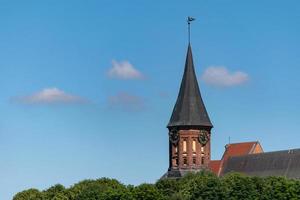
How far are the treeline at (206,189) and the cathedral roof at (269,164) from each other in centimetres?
890

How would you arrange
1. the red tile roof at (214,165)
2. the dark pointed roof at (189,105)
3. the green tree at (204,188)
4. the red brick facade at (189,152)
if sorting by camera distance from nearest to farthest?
the green tree at (204,188)
the red brick facade at (189,152)
the dark pointed roof at (189,105)
the red tile roof at (214,165)

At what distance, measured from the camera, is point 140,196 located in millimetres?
97938

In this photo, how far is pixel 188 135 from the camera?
117938 millimetres

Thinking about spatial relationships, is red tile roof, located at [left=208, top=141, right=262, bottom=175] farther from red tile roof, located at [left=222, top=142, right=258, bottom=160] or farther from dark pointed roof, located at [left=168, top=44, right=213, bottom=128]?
dark pointed roof, located at [left=168, top=44, right=213, bottom=128]

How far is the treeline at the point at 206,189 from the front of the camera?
3713 inches

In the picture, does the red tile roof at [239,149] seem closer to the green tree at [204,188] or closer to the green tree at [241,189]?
the green tree at [204,188]

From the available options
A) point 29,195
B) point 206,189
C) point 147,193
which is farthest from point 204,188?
point 29,195

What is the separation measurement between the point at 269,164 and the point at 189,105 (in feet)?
40.8

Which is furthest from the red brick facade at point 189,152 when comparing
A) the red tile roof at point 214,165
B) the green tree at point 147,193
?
the green tree at point 147,193

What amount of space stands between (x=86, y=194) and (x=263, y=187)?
69.2 feet

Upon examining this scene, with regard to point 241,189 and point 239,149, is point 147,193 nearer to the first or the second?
point 241,189

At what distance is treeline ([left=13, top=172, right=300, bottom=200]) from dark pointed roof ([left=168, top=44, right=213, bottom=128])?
431 inches

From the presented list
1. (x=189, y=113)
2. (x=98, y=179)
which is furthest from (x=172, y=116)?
(x=98, y=179)

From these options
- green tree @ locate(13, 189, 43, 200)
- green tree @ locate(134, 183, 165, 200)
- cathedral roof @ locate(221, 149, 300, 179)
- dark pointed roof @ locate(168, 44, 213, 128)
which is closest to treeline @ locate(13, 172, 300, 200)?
green tree @ locate(134, 183, 165, 200)
